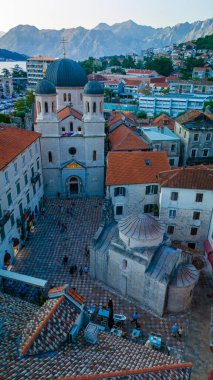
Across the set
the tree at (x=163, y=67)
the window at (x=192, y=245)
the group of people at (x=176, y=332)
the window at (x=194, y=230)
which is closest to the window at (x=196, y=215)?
the window at (x=194, y=230)

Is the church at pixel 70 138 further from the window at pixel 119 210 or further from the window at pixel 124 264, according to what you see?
the window at pixel 124 264

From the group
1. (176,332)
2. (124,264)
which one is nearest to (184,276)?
(176,332)

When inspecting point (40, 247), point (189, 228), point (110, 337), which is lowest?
point (40, 247)

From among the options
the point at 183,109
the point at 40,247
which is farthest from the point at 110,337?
the point at 183,109

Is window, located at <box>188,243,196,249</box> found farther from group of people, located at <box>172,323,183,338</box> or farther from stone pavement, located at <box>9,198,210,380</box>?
group of people, located at <box>172,323,183,338</box>

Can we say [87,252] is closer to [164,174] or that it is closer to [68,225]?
[68,225]

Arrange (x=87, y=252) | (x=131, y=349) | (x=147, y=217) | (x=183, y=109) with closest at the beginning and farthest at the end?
(x=131, y=349)
(x=147, y=217)
(x=87, y=252)
(x=183, y=109)
